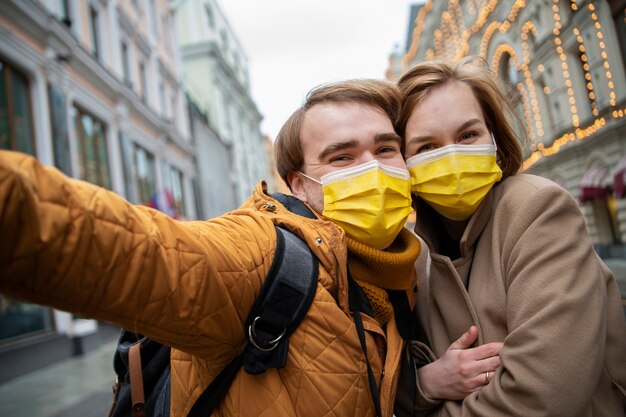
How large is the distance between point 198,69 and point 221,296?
115 feet

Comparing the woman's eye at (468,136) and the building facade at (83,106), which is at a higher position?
the building facade at (83,106)

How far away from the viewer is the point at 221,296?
3.64 feet

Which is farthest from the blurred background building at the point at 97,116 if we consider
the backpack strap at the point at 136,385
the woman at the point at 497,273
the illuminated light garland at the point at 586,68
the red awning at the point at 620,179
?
the red awning at the point at 620,179

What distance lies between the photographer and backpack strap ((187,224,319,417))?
1.21 meters

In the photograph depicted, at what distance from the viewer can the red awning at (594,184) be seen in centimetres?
1290

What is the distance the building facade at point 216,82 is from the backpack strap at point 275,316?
2576 centimetres

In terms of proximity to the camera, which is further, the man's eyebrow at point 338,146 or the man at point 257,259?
the man's eyebrow at point 338,146

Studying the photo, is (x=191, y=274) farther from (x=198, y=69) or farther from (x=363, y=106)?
(x=198, y=69)

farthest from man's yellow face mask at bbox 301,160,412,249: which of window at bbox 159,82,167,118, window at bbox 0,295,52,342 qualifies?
window at bbox 159,82,167,118

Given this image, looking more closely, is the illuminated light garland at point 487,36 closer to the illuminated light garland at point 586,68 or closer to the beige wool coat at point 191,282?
the illuminated light garland at point 586,68

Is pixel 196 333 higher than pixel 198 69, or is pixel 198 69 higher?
pixel 198 69

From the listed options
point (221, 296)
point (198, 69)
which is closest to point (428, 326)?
point (221, 296)

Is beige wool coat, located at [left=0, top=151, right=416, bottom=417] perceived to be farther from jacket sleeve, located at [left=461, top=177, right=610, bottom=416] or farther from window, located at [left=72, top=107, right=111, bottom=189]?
window, located at [left=72, top=107, right=111, bottom=189]

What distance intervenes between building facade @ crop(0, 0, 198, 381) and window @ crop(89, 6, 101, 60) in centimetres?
4
